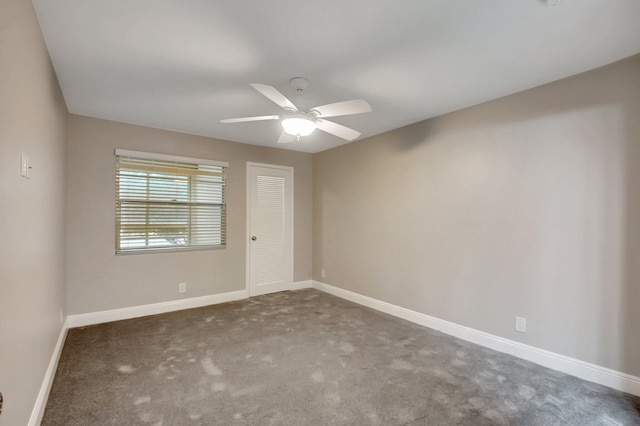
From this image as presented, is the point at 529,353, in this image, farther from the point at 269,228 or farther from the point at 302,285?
the point at 269,228

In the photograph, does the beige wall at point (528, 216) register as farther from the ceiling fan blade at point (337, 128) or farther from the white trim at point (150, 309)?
the white trim at point (150, 309)

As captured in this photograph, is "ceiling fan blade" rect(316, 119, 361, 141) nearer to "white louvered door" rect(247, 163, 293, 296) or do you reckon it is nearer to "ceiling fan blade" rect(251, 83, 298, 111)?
"ceiling fan blade" rect(251, 83, 298, 111)

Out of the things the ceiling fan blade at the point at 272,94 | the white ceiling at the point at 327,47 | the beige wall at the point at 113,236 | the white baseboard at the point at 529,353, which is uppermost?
the white ceiling at the point at 327,47

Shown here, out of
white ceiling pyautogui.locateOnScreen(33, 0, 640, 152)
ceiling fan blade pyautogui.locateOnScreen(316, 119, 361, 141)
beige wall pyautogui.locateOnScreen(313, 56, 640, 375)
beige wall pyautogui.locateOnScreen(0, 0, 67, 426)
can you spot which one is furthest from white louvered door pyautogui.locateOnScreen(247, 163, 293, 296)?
beige wall pyautogui.locateOnScreen(0, 0, 67, 426)

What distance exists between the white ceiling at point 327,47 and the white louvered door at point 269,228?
1868 millimetres

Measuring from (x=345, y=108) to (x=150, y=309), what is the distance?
3521 millimetres

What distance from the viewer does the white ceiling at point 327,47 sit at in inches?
69.6

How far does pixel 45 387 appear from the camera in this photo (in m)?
2.11

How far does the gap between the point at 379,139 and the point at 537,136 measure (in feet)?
6.36

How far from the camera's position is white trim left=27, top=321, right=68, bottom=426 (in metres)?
1.82

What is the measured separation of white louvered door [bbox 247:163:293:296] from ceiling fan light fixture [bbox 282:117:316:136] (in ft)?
7.85

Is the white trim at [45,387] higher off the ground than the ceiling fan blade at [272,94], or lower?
lower

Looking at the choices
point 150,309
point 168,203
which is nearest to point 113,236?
point 168,203

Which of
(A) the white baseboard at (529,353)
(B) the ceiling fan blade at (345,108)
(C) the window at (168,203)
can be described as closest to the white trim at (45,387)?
(C) the window at (168,203)
